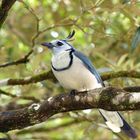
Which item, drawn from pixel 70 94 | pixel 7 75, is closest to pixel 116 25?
pixel 7 75

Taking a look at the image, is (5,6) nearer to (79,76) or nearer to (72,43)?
(79,76)

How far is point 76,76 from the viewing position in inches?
104

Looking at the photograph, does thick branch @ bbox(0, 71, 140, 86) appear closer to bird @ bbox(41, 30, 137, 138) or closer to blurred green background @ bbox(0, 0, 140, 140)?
blurred green background @ bbox(0, 0, 140, 140)

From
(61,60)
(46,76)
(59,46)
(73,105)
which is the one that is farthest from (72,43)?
(73,105)

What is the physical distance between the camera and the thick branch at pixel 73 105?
210 cm

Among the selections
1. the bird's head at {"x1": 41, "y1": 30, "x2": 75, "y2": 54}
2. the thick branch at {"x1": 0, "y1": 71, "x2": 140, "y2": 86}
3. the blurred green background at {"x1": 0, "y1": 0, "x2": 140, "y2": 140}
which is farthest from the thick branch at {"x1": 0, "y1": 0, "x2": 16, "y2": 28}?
the thick branch at {"x1": 0, "y1": 71, "x2": 140, "y2": 86}

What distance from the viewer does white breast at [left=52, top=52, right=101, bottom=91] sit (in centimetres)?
264

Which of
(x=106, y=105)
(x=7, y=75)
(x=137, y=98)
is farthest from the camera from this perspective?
(x=7, y=75)

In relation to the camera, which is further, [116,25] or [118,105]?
[116,25]

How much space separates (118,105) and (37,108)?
0.44 m

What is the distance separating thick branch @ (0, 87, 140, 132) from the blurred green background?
2.38 ft

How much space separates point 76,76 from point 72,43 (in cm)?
149

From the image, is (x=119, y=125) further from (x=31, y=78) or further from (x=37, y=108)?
(x=31, y=78)

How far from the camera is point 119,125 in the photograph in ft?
8.68
